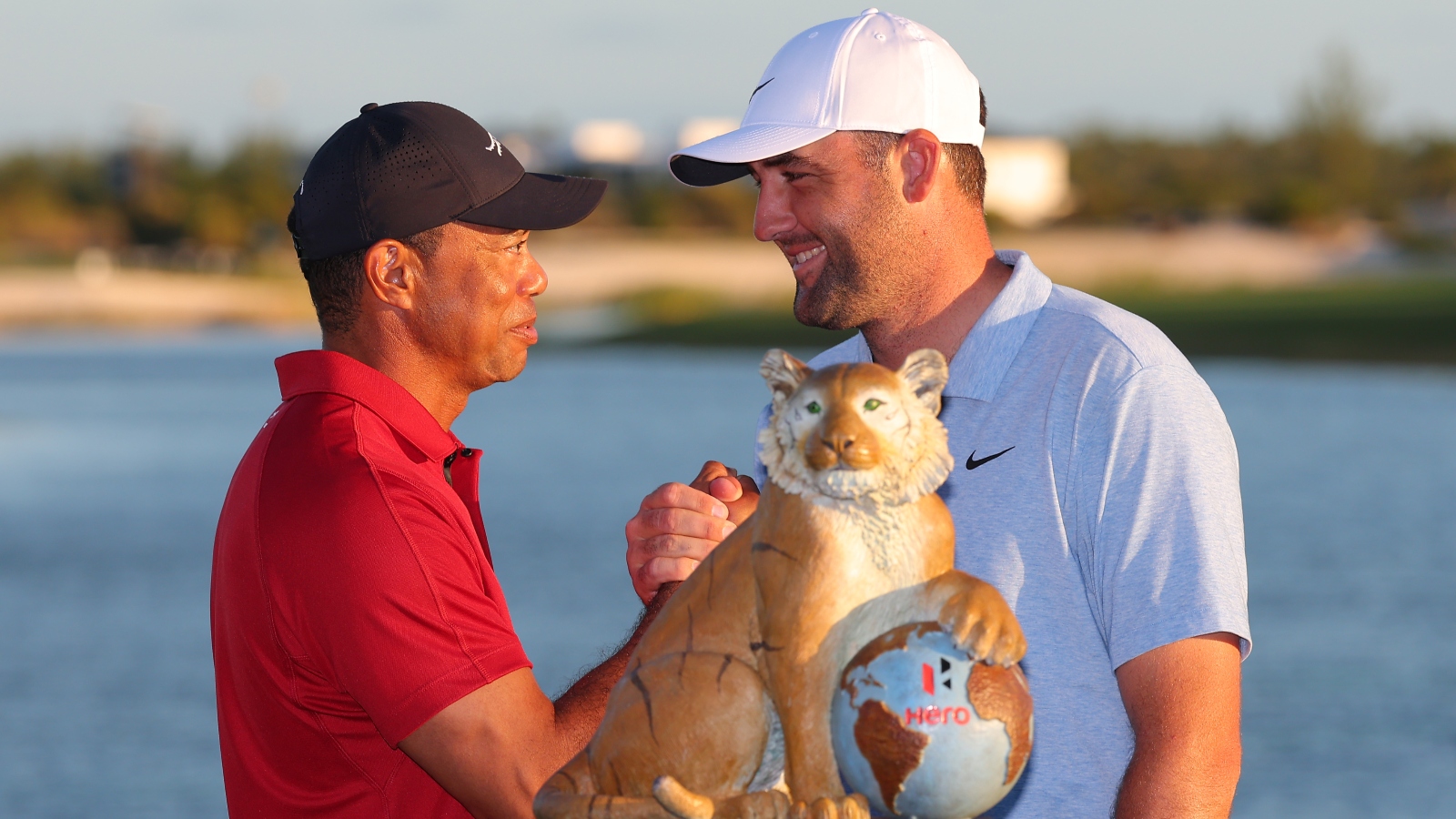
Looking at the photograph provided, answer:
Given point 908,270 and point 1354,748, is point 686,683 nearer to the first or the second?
point 908,270

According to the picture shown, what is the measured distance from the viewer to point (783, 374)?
208 cm

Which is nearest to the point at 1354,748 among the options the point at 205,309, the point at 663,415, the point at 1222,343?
the point at 663,415

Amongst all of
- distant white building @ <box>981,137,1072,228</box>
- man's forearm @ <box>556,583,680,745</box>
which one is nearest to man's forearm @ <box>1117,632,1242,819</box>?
man's forearm @ <box>556,583,680,745</box>

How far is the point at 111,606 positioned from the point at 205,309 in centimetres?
5991

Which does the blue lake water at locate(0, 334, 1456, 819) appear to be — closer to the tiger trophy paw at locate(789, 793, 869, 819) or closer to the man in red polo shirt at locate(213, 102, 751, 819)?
the man in red polo shirt at locate(213, 102, 751, 819)

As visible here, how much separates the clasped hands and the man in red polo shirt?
22 mm

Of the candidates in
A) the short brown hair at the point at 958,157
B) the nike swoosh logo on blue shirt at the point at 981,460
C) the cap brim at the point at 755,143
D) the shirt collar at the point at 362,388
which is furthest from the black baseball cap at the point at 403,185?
the nike swoosh logo on blue shirt at the point at 981,460

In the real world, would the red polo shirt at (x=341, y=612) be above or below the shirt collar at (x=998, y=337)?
below

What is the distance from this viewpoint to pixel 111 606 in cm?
1789

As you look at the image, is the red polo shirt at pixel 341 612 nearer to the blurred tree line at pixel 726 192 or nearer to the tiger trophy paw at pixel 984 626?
the tiger trophy paw at pixel 984 626

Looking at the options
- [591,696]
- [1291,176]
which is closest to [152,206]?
[1291,176]

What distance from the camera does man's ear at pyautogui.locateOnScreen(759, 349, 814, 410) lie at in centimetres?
207

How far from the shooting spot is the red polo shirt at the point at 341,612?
3.00 metres

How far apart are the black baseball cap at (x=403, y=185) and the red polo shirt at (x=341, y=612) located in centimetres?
32
